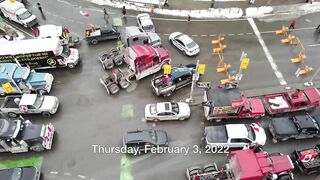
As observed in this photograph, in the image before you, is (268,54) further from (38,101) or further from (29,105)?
(29,105)

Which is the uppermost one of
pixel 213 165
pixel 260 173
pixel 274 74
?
pixel 274 74

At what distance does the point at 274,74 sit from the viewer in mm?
31641

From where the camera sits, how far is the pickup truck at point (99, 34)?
3397 cm

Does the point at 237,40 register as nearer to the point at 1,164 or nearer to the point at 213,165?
the point at 213,165

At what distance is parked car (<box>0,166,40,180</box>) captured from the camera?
74.3ft

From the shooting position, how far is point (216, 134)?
84.2 ft

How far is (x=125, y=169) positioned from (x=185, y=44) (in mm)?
14813

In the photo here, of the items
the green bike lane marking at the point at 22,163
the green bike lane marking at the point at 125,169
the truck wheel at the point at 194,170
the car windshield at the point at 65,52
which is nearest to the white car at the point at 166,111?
the green bike lane marking at the point at 125,169

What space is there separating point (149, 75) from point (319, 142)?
16814mm

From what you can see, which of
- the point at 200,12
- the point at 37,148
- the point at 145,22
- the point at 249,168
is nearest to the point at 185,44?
the point at 145,22

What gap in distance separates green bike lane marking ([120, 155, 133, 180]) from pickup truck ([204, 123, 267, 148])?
6.68 metres

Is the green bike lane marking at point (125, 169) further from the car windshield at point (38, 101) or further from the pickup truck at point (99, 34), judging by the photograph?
the pickup truck at point (99, 34)

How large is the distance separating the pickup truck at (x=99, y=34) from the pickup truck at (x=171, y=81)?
8.31m

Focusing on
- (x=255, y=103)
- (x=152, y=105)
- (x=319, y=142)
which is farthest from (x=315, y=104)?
(x=152, y=105)
